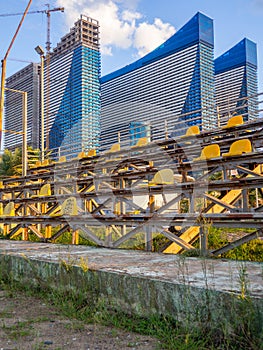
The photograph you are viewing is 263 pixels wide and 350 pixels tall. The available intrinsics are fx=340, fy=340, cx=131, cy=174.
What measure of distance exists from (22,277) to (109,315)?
4.89 ft

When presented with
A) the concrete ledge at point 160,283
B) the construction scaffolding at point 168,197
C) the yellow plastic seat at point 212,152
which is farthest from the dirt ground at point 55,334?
the yellow plastic seat at point 212,152

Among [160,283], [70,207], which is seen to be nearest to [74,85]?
[70,207]

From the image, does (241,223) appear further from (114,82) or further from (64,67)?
(114,82)

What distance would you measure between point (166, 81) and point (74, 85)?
678 cm

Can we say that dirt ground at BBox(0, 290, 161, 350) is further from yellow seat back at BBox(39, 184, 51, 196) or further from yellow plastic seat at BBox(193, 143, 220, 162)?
yellow seat back at BBox(39, 184, 51, 196)

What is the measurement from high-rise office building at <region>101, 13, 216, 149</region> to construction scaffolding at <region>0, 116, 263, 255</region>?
12.3 metres

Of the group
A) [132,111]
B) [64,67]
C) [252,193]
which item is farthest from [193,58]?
[252,193]

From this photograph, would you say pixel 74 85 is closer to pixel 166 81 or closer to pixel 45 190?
pixel 166 81

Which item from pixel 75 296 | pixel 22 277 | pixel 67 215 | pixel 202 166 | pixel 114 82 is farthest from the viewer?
pixel 114 82

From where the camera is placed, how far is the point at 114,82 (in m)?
28.5

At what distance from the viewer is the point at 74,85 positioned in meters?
22.8

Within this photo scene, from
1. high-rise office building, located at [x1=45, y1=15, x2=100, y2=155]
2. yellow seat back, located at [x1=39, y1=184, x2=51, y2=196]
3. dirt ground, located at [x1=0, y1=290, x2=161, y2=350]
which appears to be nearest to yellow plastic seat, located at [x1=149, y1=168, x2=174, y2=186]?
dirt ground, located at [x1=0, y1=290, x2=161, y2=350]

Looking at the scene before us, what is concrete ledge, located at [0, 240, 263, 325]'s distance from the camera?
1.92 meters

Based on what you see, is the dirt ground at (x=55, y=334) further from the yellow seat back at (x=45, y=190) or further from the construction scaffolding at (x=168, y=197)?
the yellow seat back at (x=45, y=190)
